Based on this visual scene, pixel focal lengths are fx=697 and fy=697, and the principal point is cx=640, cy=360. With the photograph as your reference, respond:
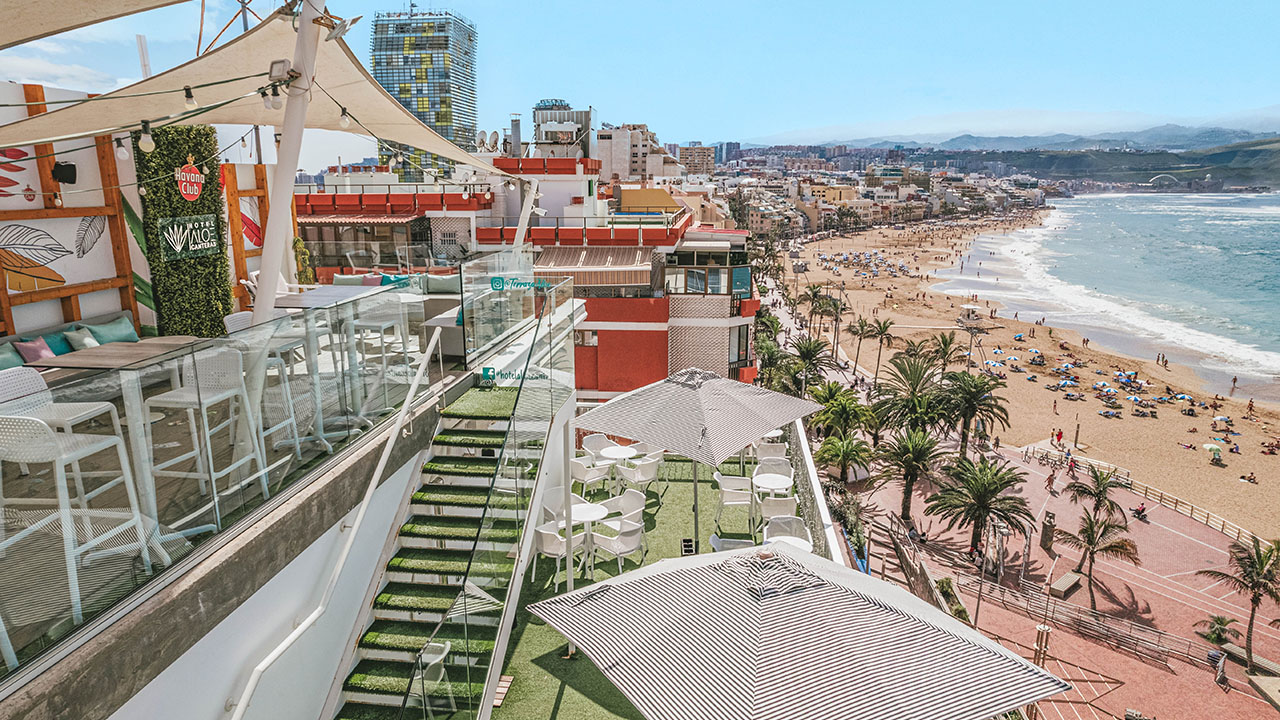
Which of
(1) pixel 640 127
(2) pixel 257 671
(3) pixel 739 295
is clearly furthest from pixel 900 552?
(1) pixel 640 127

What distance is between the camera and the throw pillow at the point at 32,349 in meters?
8.26

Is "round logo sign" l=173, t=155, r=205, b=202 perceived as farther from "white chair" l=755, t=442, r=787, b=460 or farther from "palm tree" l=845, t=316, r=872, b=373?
"palm tree" l=845, t=316, r=872, b=373

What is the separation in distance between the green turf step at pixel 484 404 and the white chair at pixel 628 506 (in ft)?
6.62

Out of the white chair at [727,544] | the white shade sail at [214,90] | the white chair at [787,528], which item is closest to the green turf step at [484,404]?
the white chair at [727,544]

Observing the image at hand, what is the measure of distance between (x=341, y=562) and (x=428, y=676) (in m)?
1.48

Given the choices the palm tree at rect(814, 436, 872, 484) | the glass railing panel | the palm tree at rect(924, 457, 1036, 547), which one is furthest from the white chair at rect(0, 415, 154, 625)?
the palm tree at rect(814, 436, 872, 484)

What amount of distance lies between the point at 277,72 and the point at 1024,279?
9866cm

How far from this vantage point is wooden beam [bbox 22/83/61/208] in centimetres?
887

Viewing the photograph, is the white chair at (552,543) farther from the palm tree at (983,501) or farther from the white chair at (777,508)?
the palm tree at (983,501)

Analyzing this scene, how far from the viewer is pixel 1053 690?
15.5 feet

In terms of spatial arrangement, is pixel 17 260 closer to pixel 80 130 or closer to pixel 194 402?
pixel 80 130

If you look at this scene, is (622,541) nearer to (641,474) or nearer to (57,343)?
(641,474)

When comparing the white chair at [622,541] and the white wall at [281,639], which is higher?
the white wall at [281,639]

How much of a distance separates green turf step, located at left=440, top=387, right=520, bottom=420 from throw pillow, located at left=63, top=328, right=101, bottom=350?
5181 millimetres
